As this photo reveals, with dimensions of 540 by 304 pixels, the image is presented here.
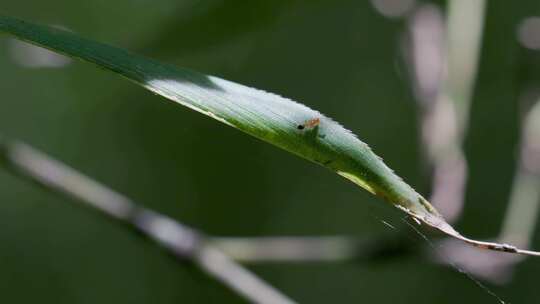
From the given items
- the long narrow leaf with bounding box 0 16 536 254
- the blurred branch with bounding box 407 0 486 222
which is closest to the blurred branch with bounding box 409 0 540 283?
the blurred branch with bounding box 407 0 486 222

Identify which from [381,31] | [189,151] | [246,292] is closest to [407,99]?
[381,31]

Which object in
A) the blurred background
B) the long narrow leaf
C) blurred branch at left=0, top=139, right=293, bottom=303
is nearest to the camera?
the long narrow leaf

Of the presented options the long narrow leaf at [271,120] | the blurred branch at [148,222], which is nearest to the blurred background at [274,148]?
the blurred branch at [148,222]

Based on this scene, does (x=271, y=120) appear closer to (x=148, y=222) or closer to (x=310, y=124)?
(x=310, y=124)

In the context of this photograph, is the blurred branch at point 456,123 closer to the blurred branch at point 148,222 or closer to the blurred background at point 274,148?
the blurred background at point 274,148

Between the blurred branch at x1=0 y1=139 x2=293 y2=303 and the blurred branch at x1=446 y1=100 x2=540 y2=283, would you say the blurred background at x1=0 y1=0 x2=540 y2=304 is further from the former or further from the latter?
the blurred branch at x1=0 y1=139 x2=293 y2=303

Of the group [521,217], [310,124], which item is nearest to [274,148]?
[521,217]
